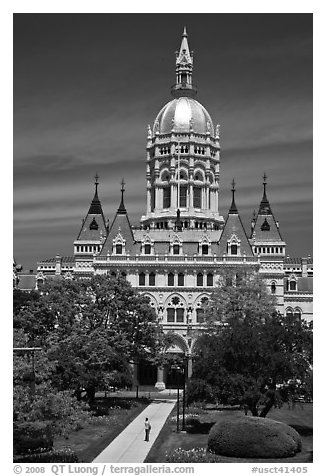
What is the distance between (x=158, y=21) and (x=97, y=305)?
27.4 m

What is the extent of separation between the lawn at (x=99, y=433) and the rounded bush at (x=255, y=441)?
6.01 meters

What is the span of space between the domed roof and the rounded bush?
64389 mm

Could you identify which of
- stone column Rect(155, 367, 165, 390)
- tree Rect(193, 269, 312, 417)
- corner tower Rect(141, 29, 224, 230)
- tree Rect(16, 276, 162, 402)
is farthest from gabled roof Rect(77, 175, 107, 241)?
tree Rect(193, 269, 312, 417)

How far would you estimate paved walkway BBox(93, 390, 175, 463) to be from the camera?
33469 mm

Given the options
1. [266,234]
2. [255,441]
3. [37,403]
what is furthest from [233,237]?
[37,403]

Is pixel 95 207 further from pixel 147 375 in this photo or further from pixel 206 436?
pixel 206 436

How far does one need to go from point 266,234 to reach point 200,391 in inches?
1700

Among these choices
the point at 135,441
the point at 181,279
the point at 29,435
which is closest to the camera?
the point at 29,435

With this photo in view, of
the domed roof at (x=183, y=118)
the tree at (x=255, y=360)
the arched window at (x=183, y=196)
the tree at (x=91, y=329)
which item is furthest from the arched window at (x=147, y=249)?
the tree at (x=255, y=360)

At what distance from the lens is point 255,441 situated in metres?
33.8

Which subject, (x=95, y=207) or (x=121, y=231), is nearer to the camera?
(x=121, y=231)

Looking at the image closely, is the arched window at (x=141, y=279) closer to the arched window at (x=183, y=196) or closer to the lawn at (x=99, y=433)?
the arched window at (x=183, y=196)

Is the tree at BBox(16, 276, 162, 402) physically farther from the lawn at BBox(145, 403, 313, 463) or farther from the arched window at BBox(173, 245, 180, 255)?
the arched window at BBox(173, 245, 180, 255)
